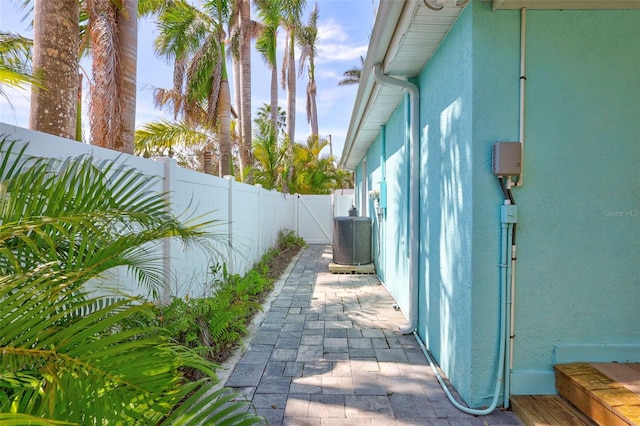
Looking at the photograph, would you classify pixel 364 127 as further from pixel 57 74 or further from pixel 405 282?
pixel 57 74

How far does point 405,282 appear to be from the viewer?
4953 millimetres

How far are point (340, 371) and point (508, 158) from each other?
2258 millimetres

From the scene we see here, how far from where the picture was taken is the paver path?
2.64m

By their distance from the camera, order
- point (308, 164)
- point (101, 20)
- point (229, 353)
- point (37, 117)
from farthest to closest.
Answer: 1. point (308, 164)
2. point (101, 20)
3. point (229, 353)
4. point (37, 117)

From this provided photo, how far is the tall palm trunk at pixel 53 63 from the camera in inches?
127

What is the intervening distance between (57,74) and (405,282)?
4.41 meters

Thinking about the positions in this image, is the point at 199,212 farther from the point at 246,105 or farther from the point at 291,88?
the point at 291,88

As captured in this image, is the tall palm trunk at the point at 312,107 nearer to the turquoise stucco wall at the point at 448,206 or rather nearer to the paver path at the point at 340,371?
the paver path at the point at 340,371

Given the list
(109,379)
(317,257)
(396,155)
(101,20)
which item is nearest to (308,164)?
(317,257)

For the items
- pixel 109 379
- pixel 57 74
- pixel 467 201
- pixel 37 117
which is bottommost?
pixel 109 379

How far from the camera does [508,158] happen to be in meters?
2.56

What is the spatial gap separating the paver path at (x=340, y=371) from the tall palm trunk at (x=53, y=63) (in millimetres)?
2751

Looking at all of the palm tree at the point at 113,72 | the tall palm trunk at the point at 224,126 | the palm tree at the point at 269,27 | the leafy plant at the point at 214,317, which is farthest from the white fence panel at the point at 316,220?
the palm tree at the point at 113,72

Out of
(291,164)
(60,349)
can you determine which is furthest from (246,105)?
(60,349)
